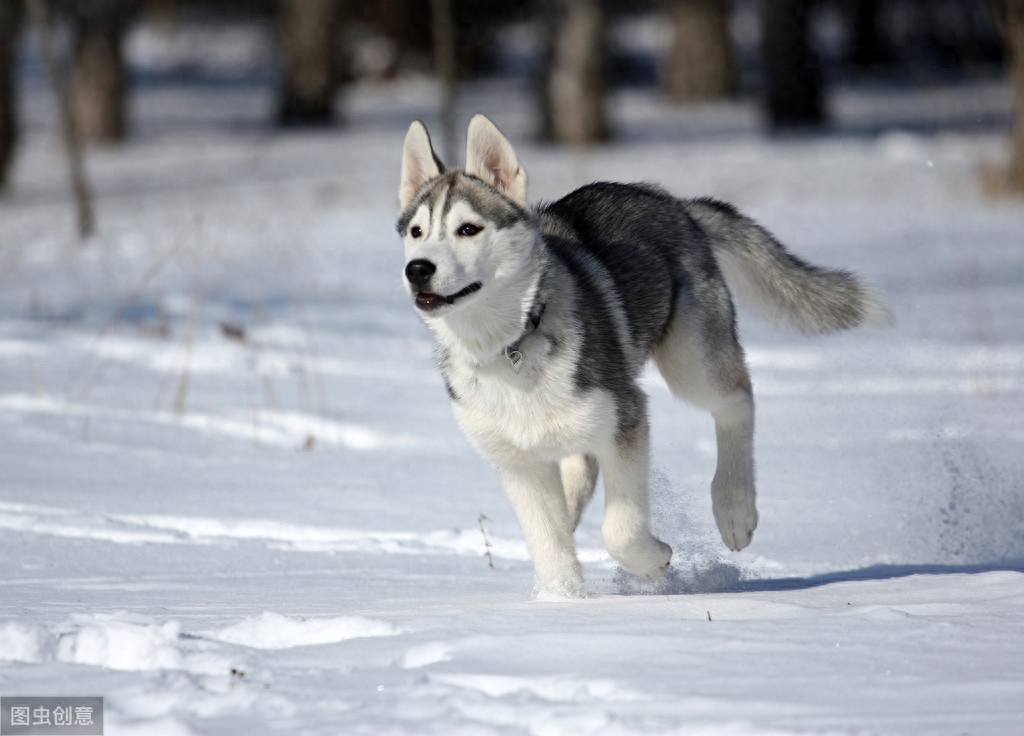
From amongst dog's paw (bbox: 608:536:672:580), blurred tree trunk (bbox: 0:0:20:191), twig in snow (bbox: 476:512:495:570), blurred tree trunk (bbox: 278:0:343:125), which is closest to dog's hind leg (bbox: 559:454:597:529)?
twig in snow (bbox: 476:512:495:570)

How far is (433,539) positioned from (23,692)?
2.04 meters

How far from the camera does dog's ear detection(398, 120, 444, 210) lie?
3.87 m

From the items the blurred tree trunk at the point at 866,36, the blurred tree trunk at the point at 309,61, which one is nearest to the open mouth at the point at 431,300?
the blurred tree trunk at the point at 309,61

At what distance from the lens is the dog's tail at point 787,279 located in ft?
15.4

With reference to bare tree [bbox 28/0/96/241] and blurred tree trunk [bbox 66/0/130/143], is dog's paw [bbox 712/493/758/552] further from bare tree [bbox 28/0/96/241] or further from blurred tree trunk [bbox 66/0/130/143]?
blurred tree trunk [bbox 66/0/130/143]

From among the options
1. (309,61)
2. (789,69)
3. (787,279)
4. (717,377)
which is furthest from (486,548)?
(309,61)

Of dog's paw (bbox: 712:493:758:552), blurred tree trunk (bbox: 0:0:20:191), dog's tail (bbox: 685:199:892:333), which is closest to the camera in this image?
dog's paw (bbox: 712:493:758:552)

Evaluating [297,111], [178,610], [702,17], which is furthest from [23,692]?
[702,17]

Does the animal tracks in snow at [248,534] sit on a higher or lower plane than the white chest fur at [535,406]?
lower

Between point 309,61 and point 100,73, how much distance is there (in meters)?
3.27

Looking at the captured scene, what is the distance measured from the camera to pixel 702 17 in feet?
70.4

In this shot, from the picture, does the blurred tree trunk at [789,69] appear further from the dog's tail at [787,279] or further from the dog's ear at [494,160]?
the dog's ear at [494,160]

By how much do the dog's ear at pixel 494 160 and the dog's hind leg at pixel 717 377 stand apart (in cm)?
89

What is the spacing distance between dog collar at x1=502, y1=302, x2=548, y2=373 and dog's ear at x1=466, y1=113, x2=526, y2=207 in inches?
14.5
